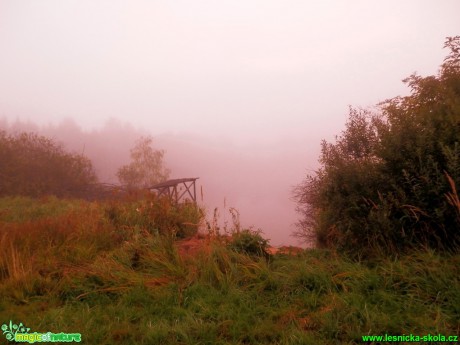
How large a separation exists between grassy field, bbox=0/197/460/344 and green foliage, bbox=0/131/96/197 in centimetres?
2255

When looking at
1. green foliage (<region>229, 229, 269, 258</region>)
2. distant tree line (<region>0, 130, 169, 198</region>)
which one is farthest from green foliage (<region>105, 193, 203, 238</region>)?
distant tree line (<region>0, 130, 169, 198</region>)

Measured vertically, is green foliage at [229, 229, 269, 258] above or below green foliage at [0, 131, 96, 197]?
below

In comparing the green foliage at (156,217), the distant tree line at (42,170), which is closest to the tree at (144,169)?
the distant tree line at (42,170)

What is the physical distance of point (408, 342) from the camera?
2.26 metres

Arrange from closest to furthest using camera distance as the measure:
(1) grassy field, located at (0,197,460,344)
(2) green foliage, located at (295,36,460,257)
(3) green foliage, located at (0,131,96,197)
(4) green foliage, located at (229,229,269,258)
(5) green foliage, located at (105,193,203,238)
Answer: (1) grassy field, located at (0,197,460,344), (2) green foliage, located at (295,36,460,257), (4) green foliage, located at (229,229,269,258), (5) green foliage, located at (105,193,203,238), (3) green foliage, located at (0,131,96,197)

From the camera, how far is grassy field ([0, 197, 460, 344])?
101 inches

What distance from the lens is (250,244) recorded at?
4590 millimetres

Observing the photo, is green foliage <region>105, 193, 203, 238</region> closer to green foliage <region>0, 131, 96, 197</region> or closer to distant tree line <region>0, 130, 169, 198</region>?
distant tree line <region>0, 130, 169, 198</region>

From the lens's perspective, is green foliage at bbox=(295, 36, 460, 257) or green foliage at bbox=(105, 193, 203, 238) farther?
green foliage at bbox=(105, 193, 203, 238)

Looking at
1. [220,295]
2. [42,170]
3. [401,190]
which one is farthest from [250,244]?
[42,170]

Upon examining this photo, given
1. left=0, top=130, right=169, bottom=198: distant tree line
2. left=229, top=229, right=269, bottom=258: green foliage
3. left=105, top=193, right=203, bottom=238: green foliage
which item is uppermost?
left=0, top=130, right=169, bottom=198: distant tree line

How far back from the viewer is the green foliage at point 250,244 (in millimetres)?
4543

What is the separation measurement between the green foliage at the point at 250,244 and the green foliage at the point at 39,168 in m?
24.1

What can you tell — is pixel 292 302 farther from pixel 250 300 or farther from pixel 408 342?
pixel 408 342
